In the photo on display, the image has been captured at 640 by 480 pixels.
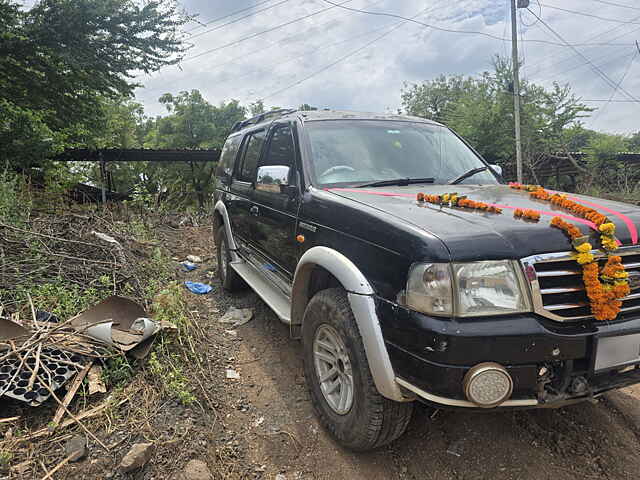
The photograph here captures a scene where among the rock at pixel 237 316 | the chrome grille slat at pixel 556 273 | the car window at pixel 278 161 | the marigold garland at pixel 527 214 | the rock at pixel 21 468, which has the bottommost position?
the rock at pixel 237 316

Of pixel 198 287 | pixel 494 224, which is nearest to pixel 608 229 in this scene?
pixel 494 224

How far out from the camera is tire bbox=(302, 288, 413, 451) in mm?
2150

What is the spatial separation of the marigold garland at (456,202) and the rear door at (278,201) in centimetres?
95

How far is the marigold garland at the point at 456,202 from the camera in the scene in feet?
7.30

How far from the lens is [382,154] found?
3.23 metres

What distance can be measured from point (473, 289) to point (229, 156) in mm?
4086

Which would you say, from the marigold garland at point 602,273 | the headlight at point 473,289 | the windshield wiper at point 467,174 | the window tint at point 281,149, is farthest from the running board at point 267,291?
the marigold garland at point 602,273

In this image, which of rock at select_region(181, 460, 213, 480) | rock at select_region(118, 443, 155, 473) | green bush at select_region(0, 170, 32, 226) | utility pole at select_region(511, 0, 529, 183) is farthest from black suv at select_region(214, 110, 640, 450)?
utility pole at select_region(511, 0, 529, 183)

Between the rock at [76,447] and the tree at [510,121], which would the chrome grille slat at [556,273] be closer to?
the rock at [76,447]

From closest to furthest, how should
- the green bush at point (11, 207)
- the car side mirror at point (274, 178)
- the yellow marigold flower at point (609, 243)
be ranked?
the yellow marigold flower at point (609, 243)
the car side mirror at point (274, 178)
the green bush at point (11, 207)

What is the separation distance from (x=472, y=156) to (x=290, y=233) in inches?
70.3

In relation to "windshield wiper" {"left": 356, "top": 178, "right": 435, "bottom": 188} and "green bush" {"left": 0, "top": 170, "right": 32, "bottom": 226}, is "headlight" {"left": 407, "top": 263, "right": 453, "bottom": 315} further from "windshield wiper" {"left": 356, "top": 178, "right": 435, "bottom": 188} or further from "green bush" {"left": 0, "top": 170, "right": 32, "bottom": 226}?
"green bush" {"left": 0, "top": 170, "right": 32, "bottom": 226}

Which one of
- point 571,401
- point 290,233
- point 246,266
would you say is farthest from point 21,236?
point 571,401

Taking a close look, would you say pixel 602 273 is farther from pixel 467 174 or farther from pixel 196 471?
pixel 196 471
